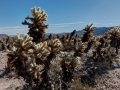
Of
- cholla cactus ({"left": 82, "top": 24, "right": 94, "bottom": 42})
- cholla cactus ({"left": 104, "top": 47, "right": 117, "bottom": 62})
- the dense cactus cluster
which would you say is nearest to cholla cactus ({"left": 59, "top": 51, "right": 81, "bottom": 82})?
the dense cactus cluster

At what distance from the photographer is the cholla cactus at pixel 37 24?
34.8 ft

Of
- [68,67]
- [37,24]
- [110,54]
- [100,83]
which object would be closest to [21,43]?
[37,24]

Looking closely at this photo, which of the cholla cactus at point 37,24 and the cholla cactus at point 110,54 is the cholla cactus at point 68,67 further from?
the cholla cactus at point 110,54

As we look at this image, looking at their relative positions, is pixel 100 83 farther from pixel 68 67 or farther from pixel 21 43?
pixel 21 43

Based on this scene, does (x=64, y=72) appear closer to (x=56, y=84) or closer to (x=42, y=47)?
(x=56, y=84)

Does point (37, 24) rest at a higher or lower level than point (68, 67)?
higher

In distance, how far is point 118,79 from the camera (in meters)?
12.8

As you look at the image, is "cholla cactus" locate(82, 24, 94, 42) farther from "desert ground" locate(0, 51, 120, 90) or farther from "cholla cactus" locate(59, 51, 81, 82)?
"cholla cactus" locate(59, 51, 81, 82)

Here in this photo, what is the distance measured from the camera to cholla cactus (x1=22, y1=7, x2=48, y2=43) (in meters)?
10.6

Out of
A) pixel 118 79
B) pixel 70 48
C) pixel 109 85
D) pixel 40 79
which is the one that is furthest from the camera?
pixel 70 48

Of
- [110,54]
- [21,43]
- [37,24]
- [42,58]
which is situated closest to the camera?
[21,43]

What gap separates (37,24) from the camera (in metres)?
10.9

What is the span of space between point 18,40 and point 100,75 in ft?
24.0

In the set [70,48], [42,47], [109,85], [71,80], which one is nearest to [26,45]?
[42,47]
